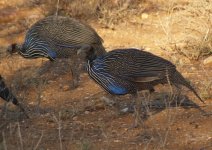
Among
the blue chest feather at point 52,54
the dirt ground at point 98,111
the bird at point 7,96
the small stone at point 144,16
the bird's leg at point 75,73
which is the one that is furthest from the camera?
the small stone at point 144,16

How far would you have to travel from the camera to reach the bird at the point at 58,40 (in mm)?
7734

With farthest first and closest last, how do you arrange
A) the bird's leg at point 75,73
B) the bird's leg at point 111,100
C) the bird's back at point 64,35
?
the bird's leg at point 75,73, the bird's back at point 64,35, the bird's leg at point 111,100

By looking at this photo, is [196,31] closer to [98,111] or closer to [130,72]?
[98,111]

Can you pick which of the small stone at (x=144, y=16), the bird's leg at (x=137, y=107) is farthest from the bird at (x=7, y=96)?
the small stone at (x=144, y=16)

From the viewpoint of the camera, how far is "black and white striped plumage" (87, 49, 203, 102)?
6.12 metres

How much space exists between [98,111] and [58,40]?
4.61 ft

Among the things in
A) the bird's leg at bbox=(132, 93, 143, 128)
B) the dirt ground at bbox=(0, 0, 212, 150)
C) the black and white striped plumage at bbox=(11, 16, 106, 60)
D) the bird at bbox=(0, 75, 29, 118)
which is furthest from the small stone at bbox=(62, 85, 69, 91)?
the bird's leg at bbox=(132, 93, 143, 128)

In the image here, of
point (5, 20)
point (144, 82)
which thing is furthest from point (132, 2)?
point (144, 82)

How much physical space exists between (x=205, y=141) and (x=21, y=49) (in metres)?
3.38

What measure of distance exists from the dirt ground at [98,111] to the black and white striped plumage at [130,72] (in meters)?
0.26

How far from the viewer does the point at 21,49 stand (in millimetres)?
8148

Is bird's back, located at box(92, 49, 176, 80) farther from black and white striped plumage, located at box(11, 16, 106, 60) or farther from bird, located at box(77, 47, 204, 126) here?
black and white striped plumage, located at box(11, 16, 106, 60)

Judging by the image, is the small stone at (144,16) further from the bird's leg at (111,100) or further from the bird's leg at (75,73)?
the bird's leg at (111,100)

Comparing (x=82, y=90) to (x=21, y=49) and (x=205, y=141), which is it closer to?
(x=21, y=49)
